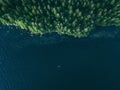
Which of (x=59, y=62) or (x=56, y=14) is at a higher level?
(x=56, y=14)

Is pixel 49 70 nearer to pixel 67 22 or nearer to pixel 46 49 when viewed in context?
pixel 46 49

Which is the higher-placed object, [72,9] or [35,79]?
[72,9]

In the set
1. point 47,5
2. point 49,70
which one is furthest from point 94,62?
point 47,5

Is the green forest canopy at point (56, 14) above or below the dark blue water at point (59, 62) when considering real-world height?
above

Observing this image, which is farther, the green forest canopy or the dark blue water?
the dark blue water

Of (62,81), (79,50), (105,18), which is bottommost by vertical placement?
(62,81)

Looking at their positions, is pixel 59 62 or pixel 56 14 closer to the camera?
pixel 56 14

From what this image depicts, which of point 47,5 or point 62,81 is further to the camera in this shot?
point 62,81

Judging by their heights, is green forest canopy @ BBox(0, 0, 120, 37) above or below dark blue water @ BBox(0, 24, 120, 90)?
above
